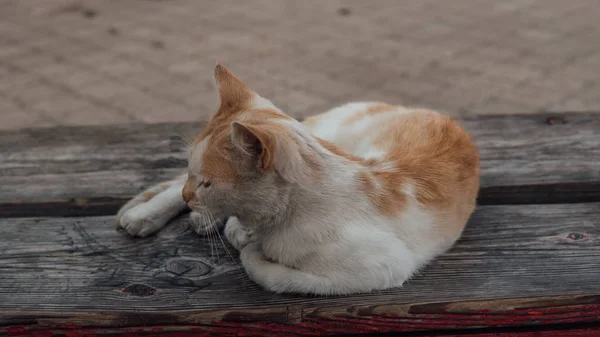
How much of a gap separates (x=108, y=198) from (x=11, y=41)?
151 inches

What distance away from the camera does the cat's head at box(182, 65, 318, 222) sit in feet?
4.98

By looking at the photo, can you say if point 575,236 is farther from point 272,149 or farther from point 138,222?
point 138,222

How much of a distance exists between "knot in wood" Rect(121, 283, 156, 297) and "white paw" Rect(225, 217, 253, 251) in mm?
282

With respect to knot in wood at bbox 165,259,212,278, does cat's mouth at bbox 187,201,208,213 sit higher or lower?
Answer: higher

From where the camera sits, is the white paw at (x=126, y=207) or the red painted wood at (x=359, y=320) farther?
the white paw at (x=126, y=207)

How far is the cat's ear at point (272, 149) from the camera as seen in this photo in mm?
1469

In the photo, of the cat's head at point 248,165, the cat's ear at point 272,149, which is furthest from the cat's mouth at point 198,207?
the cat's ear at point 272,149

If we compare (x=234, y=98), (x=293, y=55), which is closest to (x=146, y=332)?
(x=234, y=98)

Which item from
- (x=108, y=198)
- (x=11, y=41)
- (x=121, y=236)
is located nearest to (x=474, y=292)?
(x=121, y=236)

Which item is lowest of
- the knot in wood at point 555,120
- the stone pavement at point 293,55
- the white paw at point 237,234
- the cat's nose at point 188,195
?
the stone pavement at point 293,55

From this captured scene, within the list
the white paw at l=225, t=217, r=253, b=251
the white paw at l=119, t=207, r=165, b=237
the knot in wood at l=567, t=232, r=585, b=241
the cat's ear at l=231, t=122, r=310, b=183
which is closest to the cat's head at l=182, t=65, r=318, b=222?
the cat's ear at l=231, t=122, r=310, b=183

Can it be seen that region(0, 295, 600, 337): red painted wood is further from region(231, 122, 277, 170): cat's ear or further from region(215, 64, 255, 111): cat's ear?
region(215, 64, 255, 111): cat's ear

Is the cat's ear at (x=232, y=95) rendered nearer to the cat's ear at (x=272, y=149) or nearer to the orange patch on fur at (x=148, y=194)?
the cat's ear at (x=272, y=149)

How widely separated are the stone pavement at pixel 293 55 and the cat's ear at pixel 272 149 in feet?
9.21
